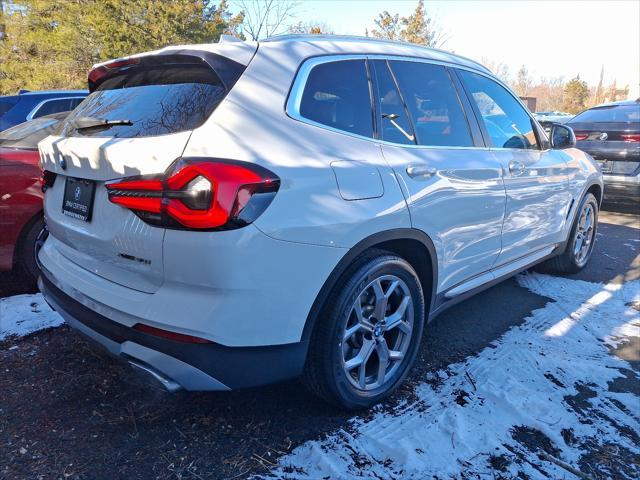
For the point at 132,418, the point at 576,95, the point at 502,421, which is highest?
the point at 576,95

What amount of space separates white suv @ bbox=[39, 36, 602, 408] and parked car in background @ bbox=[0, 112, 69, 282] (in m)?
1.32

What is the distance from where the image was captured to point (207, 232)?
5.82 feet

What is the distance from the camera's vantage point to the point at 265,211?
6.05 ft

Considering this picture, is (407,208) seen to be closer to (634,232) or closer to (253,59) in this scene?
(253,59)

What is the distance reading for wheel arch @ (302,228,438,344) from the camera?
82.7 inches

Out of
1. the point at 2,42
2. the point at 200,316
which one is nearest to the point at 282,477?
the point at 200,316

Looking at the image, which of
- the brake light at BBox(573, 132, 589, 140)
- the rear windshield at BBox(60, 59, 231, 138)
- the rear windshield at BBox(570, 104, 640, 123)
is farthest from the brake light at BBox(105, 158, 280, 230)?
the rear windshield at BBox(570, 104, 640, 123)

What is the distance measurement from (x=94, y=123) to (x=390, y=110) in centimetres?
152

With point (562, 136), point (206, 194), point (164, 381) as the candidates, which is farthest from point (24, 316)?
point (562, 136)

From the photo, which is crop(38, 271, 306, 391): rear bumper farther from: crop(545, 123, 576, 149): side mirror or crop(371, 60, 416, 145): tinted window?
crop(545, 123, 576, 149): side mirror

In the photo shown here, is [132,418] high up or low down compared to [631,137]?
down

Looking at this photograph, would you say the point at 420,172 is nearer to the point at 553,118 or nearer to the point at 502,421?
the point at 502,421

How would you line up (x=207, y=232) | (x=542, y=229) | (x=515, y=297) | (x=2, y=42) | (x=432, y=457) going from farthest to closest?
1. (x=2, y=42)
2. (x=515, y=297)
3. (x=542, y=229)
4. (x=432, y=457)
5. (x=207, y=232)

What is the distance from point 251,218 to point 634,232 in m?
6.90
